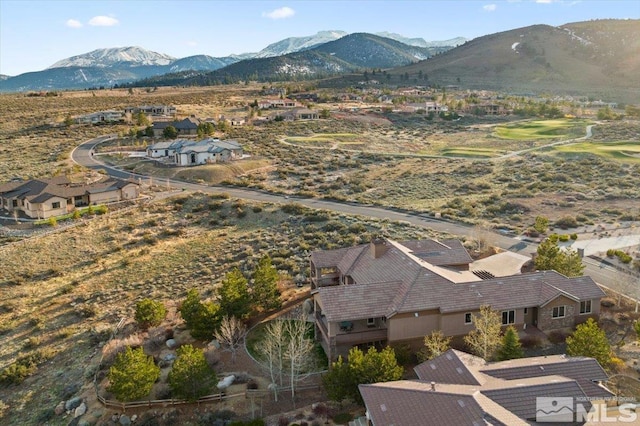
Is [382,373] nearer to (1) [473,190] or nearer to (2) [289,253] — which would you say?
(2) [289,253]

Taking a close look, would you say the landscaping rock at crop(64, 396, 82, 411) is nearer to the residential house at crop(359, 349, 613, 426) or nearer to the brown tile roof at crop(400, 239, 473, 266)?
the residential house at crop(359, 349, 613, 426)

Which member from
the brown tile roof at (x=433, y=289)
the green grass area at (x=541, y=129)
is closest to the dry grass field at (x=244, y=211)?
the green grass area at (x=541, y=129)

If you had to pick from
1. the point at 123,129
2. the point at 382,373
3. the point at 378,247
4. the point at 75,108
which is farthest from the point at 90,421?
the point at 75,108

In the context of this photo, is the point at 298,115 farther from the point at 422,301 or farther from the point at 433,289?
the point at 422,301

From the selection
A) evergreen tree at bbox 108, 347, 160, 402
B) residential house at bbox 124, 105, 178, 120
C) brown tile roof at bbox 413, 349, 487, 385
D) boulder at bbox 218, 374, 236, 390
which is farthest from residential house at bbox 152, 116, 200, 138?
brown tile roof at bbox 413, 349, 487, 385

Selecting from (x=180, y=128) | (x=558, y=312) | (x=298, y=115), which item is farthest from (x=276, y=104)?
(x=558, y=312)
